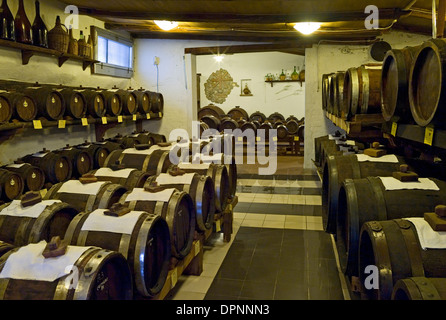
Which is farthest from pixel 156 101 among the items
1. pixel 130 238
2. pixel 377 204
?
pixel 377 204

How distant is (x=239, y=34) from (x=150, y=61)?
225 cm

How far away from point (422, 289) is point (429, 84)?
119 cm

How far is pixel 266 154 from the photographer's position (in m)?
11.8

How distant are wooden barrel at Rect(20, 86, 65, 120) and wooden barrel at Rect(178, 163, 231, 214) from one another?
1.86m

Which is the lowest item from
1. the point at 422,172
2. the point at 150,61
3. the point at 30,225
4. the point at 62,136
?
the point at 30,225

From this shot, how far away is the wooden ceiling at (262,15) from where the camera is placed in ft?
18.6

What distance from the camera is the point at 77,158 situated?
5168mm

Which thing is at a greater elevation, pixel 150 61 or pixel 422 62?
pixel 150 61

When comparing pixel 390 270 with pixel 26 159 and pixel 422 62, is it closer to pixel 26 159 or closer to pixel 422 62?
pixel 422 62

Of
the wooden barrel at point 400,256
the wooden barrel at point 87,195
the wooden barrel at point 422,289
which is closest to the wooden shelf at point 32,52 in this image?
the wooden barrel at point 87,195

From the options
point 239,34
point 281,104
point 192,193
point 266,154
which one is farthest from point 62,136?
point 281,104

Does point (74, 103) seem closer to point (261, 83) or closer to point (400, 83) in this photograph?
point (400, 83)

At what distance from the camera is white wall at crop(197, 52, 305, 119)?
14.5 meters

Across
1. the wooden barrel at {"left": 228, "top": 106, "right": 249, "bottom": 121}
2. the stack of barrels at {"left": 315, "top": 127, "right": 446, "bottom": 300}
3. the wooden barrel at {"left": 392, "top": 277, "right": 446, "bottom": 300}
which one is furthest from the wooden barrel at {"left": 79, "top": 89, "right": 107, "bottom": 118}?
the wooden barrel at {"left": 228, "top": 106, "right": 249, "bottom": 121}
